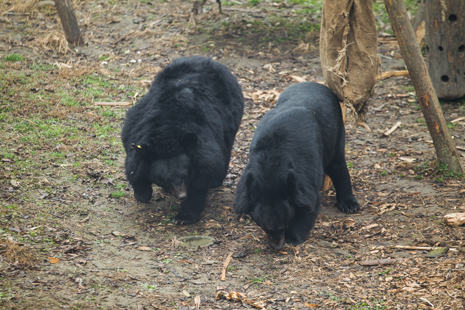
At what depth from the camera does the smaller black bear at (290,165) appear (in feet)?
15.8

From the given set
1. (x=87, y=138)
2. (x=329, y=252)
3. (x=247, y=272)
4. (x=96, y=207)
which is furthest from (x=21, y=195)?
(x=329, y=252)

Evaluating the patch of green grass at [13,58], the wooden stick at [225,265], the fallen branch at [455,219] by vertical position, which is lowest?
the fallen branch at [455,219]

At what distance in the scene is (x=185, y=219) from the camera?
19.2ft

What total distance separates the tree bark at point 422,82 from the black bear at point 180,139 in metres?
2.63

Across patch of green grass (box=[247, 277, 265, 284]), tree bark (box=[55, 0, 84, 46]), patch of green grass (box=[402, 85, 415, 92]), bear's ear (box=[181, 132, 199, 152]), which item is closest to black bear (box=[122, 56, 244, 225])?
bear's ear (box=[181, 132, 199, 152])

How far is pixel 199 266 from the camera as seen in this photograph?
4.88m

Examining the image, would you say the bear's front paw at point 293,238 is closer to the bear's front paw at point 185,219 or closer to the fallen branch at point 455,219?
the bear's front paw at point 185,219

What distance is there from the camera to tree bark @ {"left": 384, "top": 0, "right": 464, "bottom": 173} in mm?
5754

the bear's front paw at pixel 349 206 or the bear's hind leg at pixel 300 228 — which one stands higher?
the bear's hind leg at pixel 300 228

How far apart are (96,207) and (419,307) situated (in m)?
4.07

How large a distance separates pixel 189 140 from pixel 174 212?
3.94ft

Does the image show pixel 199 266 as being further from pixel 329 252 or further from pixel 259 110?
pixel 259 110

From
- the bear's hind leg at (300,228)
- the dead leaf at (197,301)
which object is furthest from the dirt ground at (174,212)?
the bear's hind leg at (300,228)

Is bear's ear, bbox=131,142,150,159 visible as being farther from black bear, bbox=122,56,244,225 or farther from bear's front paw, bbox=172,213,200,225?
bear's front paw, bbox=172,213,200,225
